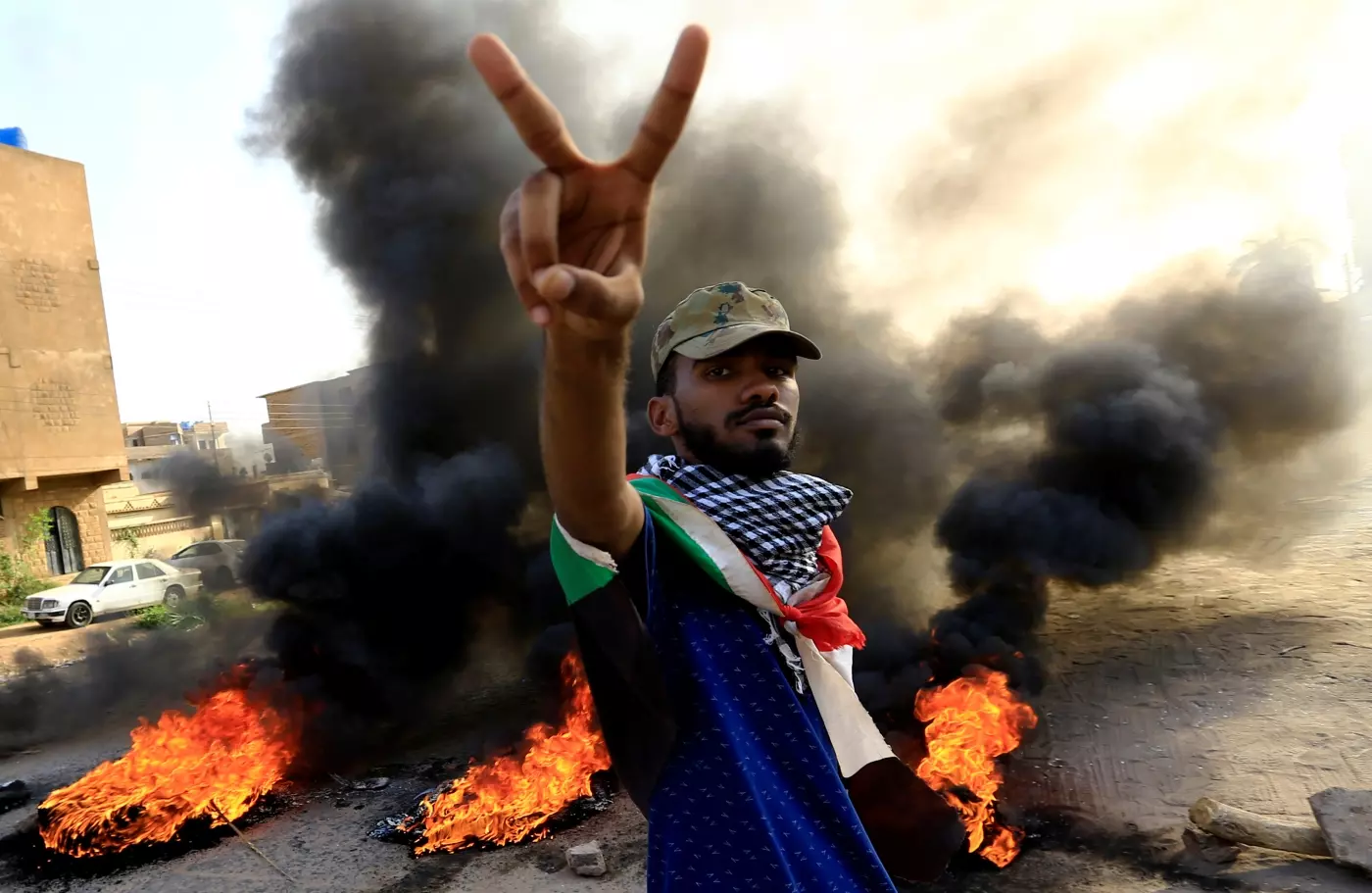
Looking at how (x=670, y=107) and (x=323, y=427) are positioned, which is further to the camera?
(x=323, y=427)

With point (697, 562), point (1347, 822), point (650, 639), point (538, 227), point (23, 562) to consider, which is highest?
point (538, 227)

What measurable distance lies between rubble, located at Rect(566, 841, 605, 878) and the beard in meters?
4.70

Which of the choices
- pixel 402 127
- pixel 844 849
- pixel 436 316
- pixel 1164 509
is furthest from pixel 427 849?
pixel 402 127

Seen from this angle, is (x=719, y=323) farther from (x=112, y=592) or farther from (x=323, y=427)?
(x=323, y=427)

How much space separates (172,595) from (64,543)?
5800 mm

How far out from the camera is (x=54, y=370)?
1841 centimetres

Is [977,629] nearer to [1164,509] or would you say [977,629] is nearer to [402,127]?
Result: [1164,509]

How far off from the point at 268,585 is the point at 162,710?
1.59m

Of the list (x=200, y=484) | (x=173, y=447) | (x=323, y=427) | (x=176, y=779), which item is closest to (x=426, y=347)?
(x=200, y=484)

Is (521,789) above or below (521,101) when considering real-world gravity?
below

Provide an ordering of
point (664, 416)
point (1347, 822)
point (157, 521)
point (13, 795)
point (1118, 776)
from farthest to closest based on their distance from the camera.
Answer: point (157, 521) → point (13, 795) → point (1118, 776) → point (1347, 822) → point (664, 416)

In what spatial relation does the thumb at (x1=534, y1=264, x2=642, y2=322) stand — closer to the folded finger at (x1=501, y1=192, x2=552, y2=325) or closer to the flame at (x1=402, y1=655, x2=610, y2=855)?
the folded finger at (x1=501, y1=192, x2=552, y2=325)

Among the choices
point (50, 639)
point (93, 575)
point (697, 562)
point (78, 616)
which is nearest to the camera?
point (697, 562)

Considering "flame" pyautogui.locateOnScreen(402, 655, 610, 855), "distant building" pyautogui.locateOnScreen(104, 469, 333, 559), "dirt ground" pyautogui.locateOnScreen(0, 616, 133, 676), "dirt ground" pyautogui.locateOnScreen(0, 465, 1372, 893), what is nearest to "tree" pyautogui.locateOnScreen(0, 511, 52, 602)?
"dirt ground" pyautogui.locateOnScreen(0, 616, 133, 676)
